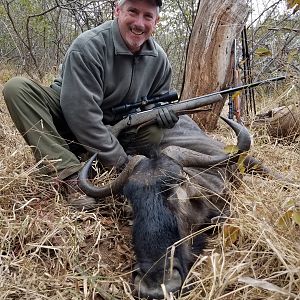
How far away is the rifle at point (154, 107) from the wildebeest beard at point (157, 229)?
108cm

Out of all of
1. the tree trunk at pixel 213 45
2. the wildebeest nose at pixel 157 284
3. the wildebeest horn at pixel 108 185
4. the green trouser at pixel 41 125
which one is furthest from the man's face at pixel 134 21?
the wildebeest nose at pixel 157 284

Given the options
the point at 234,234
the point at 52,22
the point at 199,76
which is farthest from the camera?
the point at 52,22

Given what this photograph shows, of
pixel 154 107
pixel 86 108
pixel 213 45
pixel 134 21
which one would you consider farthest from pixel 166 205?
pixel 213 45

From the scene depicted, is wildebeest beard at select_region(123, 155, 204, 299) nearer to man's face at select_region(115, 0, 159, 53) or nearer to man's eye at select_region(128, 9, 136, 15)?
man's face at select_region(115, 0, 159, 53)

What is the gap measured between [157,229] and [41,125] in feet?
6.19

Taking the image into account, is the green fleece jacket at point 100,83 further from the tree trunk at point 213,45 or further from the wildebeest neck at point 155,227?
the tree trunk at point 213,45

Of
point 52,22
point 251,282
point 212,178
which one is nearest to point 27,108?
point 212,178

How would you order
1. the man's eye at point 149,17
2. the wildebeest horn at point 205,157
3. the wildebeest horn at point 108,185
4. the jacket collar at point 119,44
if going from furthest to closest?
the man's eye at point 149,17
the jacket collar at point 119,44
the wildebeest horn at point 205,157
the wildebeest horn at point 108,185

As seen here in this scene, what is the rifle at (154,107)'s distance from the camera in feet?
14.7

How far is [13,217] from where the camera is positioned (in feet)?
11.1

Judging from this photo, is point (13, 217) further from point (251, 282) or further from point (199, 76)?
point (199, 76)

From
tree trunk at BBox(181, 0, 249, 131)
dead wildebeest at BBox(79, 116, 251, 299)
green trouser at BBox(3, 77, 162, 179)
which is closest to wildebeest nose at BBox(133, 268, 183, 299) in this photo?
dead wildebeest at BBox(79, 116, 251, 299)

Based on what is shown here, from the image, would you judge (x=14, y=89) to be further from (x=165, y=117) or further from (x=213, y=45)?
(x=213, y=45)

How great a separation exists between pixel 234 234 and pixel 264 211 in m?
0.27
